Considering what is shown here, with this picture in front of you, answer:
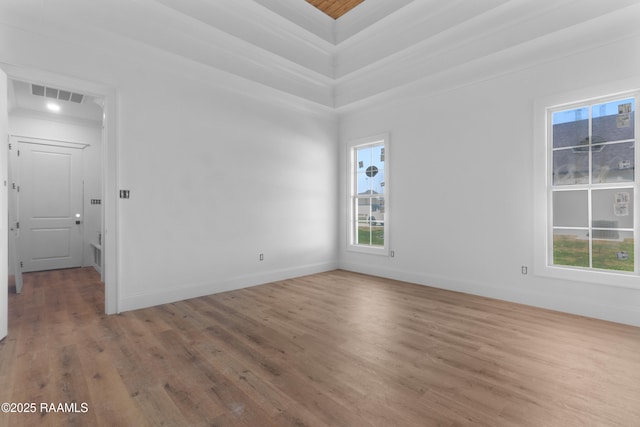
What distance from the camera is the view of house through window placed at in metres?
5.47

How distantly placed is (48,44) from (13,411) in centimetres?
325

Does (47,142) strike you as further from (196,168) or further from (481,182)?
(481,182)

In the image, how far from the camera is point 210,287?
4207mm

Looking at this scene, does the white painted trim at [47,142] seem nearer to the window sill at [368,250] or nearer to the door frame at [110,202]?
the door frame at [110,202]

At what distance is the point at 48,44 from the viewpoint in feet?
9.83

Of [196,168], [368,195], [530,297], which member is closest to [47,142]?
[196,168]

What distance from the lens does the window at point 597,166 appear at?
3.23 metres

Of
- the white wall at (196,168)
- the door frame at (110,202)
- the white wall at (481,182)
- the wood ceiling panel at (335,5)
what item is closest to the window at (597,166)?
the white wall at (481,182)

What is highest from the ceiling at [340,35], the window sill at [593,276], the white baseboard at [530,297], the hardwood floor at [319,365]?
the ceiling at [340,35]

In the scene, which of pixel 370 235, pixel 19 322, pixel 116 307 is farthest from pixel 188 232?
pixel 370 235

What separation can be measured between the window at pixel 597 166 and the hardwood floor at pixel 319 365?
3.34ft

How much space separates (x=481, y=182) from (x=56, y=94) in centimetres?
671

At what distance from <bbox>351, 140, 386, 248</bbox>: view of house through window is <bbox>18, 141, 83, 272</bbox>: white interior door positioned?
5.61 metres

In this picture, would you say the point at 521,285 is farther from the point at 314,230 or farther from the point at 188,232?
the point at 188,232
